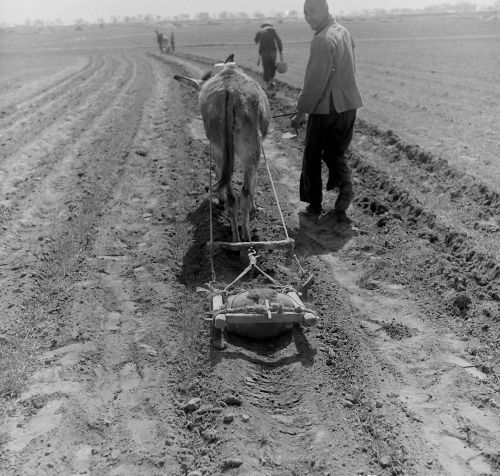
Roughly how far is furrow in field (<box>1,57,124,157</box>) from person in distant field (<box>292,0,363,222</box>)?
6511mm

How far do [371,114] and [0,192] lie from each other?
857cm

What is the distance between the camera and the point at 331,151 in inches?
283

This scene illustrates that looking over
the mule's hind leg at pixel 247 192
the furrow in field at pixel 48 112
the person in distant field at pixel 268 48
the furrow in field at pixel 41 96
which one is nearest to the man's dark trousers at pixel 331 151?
the mule's hind leg at pixel 247 192

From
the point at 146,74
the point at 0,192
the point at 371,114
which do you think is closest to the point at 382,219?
the point at 0,192

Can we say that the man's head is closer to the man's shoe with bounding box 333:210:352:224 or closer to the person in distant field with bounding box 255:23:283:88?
the man's shoe with bounding box 333:210:352:224

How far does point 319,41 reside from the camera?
670 cm

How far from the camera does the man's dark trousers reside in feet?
23.0

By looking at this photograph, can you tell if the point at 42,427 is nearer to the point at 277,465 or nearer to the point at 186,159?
the point at 277,465

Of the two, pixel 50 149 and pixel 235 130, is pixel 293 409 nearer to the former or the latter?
pixel 235 130

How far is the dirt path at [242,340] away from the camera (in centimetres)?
346

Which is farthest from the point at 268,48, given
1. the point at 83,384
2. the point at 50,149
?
the point at 83,384

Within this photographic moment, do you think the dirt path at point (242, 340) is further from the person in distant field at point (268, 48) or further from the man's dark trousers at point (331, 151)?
the person in distant field at point (268, 48)

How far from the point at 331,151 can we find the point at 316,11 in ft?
5.66

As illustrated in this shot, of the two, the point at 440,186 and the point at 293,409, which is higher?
the point at 440,186
